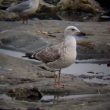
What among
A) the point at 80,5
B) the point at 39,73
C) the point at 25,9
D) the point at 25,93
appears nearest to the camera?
the point at 25,93

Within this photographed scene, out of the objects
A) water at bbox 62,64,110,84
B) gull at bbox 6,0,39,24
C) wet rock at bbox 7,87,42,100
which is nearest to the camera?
wet rock at bbox 7,87,42,100

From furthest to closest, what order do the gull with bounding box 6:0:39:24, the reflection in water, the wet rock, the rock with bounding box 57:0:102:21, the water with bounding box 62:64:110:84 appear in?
the rock with bounding box 57:0:102:21 < the gull with bounding box 6:0:39:24 < the water with bounding box 62:64:110:84 < the wet rock < the reflection in water

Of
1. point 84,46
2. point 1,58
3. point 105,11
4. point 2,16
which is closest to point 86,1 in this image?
point 105,11

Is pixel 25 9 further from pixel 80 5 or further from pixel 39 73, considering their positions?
pixel 39 73

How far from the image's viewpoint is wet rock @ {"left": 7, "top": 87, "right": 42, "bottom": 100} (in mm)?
9672

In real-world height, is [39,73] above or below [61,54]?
below

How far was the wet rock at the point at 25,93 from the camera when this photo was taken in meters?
9.67

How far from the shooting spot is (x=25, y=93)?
9.75 m

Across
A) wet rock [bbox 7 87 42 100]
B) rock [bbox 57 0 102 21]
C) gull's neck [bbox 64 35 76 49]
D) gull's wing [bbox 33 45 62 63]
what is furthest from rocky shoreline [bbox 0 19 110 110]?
rock [bbox 57 0 102 21]

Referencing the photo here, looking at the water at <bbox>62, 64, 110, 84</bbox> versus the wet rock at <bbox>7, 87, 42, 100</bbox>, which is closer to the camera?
the wet rock at <bbox>7, 87, 42, 100</bbox>

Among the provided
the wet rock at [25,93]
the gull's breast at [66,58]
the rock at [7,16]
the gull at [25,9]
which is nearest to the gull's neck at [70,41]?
the gull's breast at [66,58]

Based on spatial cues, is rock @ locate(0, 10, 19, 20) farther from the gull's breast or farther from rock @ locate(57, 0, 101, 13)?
the gull's breast

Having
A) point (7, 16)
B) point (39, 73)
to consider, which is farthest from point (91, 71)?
point (7, 16)

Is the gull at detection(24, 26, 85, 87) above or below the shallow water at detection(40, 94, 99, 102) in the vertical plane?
above
